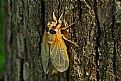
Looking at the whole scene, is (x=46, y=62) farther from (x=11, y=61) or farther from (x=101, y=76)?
(x=11, y=61)

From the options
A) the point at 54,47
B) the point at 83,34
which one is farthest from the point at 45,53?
the point at 83,34

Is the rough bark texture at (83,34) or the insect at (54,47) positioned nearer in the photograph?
the rough bark texture at (83,34)

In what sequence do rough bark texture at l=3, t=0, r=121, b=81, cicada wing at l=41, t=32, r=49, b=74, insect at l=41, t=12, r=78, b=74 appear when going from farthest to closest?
→ 1. cicada wing at l=41, t=32, r=49, b=74
2. insect at l=41, t=12, r=78, b=74
3. rough bark texture at l=3, t=0, r=121, b=81

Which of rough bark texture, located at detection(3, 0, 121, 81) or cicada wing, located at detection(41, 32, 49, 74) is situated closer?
rough bark texture, located at detection(3, 0, 121, 81)

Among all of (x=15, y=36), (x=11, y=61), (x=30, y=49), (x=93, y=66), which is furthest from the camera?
(x=11, y=61)

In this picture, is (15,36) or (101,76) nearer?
(101,76)

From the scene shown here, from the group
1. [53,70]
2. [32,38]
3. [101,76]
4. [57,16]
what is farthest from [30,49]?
[101,76]
